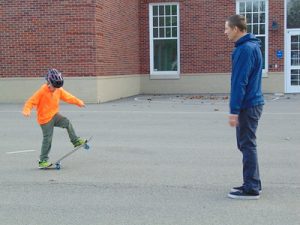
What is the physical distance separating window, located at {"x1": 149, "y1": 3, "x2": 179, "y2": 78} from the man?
17125 millimetres

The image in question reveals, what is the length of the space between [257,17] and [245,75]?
17382mm

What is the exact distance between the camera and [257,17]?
22453 millimetres

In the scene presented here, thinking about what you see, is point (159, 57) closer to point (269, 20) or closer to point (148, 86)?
point (148, 86)

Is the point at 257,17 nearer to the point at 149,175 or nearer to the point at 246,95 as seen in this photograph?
the point at 149,175

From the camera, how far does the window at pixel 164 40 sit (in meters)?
23.2

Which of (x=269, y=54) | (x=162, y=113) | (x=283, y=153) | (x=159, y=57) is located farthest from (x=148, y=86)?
(x=283, y=153)

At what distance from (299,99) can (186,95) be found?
15.5 ft

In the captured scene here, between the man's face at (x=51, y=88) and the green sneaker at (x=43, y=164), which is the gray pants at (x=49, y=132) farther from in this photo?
the man's face at (x=51, y=88)

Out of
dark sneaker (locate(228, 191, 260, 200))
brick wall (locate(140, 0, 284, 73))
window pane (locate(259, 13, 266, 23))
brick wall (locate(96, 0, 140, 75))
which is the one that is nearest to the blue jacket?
dark sneaker (locate(228, 191, 260, 200))

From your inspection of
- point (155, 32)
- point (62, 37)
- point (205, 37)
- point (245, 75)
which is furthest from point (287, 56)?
point (245, 75)

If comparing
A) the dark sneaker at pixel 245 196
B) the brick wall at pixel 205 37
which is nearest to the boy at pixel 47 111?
the dark sneaker at pixel 245 196

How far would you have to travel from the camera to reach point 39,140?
10812 mm

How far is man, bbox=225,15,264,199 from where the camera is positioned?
5.81m

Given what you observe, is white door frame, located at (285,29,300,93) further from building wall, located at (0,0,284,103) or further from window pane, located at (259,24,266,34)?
window pane, located at (259,24,266,34)
